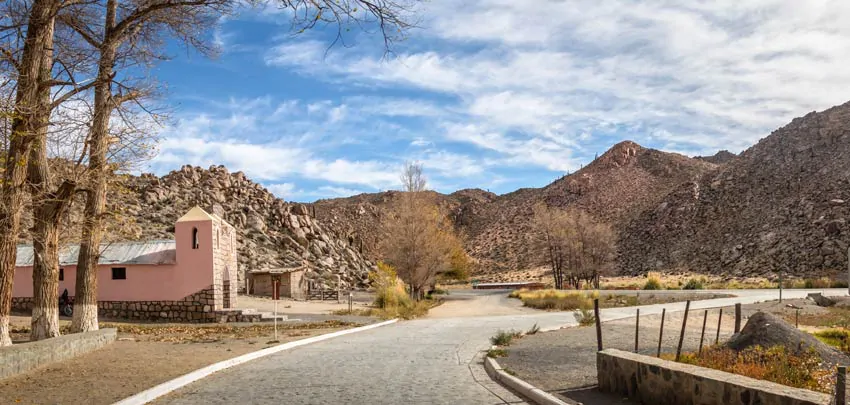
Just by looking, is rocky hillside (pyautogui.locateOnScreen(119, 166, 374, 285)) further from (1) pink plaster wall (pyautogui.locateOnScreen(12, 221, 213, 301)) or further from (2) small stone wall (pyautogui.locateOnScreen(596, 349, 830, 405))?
(2) small stone wall (pyautogui.locateOnScreen(596, 349, 830, 405))

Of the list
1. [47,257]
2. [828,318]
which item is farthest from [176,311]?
[828,318]

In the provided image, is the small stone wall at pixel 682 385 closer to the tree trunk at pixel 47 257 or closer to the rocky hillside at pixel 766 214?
the tree trunk at pixel 47 257

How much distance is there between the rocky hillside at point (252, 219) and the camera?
52.0 m

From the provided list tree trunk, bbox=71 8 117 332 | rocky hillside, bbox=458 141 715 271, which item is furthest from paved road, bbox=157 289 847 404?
Answer: rocky hillside, bbox=458 141 715 271

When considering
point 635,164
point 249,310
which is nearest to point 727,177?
point 635,164

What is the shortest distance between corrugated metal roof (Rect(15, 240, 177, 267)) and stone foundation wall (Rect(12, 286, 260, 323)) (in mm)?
1787

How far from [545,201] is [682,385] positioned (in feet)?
307

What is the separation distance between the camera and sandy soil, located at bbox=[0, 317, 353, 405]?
9969 millimetres

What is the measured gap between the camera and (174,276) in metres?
29.0

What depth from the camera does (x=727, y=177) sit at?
81125mm

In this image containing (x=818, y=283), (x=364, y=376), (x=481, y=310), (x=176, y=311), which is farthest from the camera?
(x=818, y=283)

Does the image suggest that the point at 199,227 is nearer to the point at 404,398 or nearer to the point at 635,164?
the point at 404,398

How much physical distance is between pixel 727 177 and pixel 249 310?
223ft

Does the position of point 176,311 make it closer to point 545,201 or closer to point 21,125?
point 21,125
